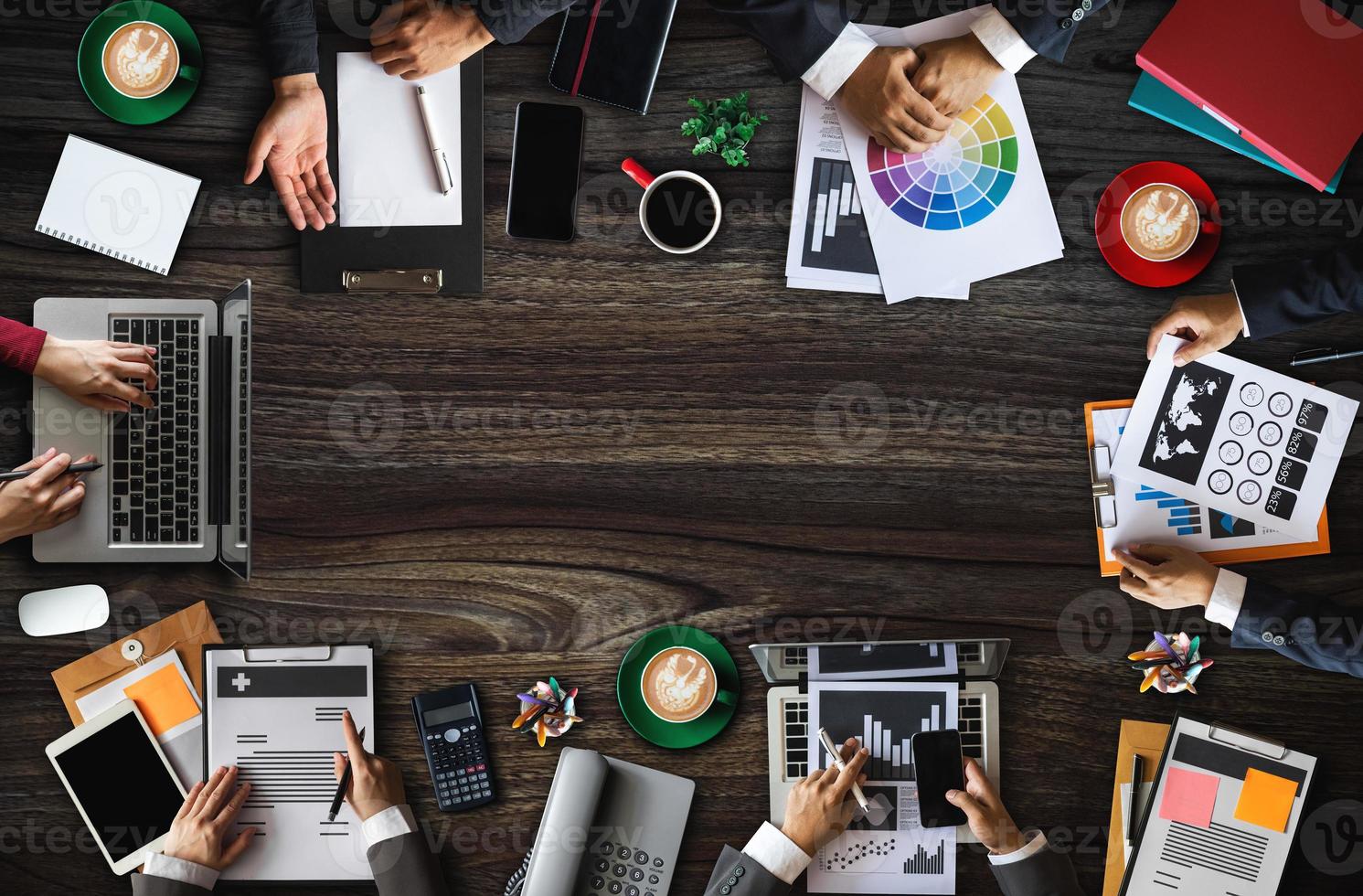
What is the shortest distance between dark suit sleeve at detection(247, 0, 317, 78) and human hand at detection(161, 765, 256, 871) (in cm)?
113

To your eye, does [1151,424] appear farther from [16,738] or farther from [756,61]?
[16,738]

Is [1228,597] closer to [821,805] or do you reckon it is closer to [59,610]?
[821,805]

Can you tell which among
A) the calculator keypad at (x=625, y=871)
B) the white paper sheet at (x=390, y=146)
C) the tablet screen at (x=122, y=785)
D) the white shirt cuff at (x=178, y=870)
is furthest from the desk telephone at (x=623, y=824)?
the white paper sheet at (x=390, y=146)

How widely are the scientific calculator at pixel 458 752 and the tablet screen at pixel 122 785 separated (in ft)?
1.41

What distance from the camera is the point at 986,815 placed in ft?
5.01

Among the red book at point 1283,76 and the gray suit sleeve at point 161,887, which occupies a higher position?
the red book at point 1283,76

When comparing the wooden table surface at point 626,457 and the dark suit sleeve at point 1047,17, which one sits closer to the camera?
the dark suit sleeve at point 1047,17

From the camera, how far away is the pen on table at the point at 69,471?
60.3 inches

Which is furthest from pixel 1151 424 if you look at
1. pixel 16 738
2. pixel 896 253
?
pixel 16 738

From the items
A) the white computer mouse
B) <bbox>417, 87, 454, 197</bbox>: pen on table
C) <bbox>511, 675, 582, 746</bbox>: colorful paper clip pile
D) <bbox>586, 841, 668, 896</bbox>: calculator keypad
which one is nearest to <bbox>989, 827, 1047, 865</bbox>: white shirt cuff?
<bbox>586, 841, 668, 896</bbox>: calculator keypad

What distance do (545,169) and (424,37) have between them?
270 mm

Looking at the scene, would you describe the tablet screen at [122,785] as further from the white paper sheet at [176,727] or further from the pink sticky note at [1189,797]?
the pink sticky note at [1189,797]

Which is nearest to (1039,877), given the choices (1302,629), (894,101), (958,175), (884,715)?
(884,715)

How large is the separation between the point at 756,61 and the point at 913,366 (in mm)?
554
